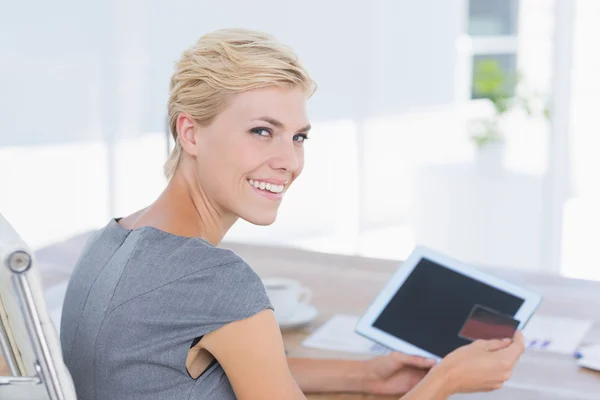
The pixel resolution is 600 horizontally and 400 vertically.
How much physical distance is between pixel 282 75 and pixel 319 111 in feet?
10.8

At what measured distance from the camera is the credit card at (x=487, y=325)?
5.07 feet

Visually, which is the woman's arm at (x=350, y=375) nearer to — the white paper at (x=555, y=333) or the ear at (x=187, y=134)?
the white paper at (x=555, y=333)

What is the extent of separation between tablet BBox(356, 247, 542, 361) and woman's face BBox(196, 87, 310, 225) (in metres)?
0.40

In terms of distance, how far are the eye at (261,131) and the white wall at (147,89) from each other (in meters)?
2.27

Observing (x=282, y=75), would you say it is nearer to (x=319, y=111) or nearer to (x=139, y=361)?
(x=139, y=361)

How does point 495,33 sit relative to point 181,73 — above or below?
below

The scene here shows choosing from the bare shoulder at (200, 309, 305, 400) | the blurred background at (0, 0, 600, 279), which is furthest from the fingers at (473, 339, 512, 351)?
the blurred background at (0, 0, 600, 279)

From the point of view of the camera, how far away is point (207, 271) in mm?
1236

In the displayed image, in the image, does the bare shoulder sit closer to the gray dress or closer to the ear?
the gray dress

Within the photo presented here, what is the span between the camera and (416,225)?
4.83 metres

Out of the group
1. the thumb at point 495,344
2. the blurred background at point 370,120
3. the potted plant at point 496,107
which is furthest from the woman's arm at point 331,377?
the potted plant at point 496,107

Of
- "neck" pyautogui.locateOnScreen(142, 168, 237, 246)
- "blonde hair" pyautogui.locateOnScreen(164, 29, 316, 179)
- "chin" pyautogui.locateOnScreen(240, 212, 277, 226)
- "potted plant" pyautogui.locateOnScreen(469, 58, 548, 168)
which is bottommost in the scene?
"potted plant" pyautogui.locateOnScreen(469, 58, 548, 168)

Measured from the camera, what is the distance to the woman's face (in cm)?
134

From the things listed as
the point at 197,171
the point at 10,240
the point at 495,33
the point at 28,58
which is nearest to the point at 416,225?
the point at 495,33
